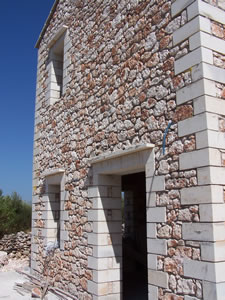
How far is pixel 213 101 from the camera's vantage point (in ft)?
12.2

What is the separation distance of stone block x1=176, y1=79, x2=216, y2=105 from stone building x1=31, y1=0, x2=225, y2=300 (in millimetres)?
15

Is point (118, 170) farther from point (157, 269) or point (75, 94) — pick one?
point (75, 94)

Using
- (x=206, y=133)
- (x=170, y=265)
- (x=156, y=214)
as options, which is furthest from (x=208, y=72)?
(x=170, y=265)

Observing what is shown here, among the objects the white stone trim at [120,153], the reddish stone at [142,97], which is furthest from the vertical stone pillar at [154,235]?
the reddish stone at [142,97]

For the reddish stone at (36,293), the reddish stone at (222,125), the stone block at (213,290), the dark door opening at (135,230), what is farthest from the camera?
the dark door opening at (135,230)

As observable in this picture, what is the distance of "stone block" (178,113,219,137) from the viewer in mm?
3611

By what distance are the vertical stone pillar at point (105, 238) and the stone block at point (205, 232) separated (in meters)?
2.07

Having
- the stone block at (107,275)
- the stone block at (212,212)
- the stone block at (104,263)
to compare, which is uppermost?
the stone block at (212,212)

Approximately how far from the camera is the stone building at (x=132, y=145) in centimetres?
364

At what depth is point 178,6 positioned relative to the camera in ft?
13.8

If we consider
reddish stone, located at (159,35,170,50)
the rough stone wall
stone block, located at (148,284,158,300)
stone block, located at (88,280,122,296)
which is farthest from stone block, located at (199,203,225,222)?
the rough stone wall

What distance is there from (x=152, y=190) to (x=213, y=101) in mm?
1400

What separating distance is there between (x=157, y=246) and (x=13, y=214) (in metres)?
9.95

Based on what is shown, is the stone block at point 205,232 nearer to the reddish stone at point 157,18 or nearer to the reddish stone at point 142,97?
the reddish stone at point 142,97
